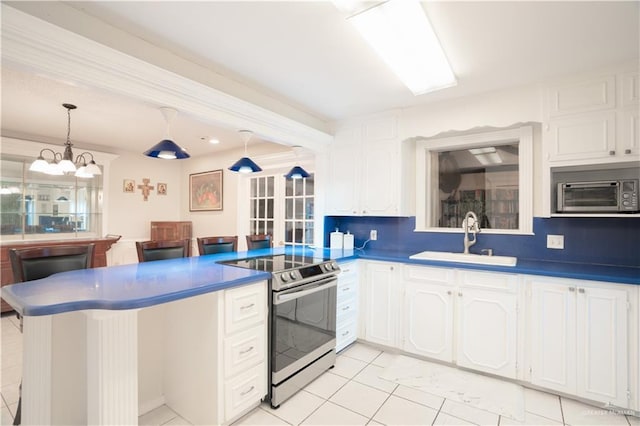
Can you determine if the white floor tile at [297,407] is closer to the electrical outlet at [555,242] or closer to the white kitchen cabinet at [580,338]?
the white kitchen cabinet at [580,338]

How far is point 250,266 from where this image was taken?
2.28 meters

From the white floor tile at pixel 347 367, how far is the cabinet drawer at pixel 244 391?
78cm

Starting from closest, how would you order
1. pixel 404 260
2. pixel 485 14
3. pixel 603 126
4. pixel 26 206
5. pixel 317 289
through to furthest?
pixel 485 14 < pixel 603 126 < pixel 317 289 < pixel 404 260 < pixel 26 206

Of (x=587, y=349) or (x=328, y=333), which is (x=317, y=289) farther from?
(x=587, y=349)

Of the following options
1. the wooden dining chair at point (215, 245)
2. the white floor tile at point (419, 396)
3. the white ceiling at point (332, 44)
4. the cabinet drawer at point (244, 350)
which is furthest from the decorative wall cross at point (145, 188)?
the white floor tile at point (419, 396)

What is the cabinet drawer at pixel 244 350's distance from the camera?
71.4 inches

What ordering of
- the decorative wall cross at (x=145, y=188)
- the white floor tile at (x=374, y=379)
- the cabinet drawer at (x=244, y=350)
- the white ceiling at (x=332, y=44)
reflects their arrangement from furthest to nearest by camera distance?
the decorative wall cross at (x=145, y=188), the white floor tile at (x=374, y=379), the cabinet drawer at (x=244, y=350), the white ceiling at (x=332, y=44)

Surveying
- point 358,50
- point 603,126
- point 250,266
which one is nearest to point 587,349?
point 603,126

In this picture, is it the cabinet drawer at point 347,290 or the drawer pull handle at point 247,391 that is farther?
the cabinet drawer at point 347,290

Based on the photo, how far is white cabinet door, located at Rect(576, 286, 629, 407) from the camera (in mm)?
1992

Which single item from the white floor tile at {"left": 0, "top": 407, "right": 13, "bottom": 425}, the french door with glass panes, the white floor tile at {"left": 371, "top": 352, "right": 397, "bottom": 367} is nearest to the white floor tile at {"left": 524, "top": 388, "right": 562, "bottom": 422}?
the white floor tile at {"left": 371, "top": 352, "right": 397, "bottom": 367}

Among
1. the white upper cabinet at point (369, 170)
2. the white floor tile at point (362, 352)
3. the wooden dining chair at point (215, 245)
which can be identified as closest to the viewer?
the white floor tile at point (362, 352)

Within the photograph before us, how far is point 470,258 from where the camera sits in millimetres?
2779

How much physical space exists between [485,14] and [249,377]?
2.64 m
